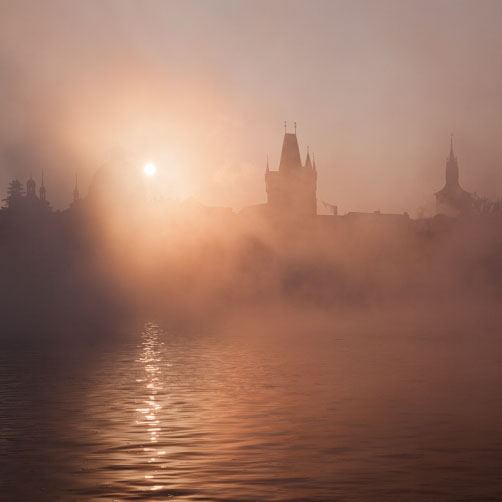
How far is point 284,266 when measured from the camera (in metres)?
166

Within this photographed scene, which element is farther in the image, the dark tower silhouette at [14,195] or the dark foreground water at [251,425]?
the dark tower silhouette at [14,195]

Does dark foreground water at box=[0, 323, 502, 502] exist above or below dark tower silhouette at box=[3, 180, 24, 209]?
below

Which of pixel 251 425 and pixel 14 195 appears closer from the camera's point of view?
pixel 251 425

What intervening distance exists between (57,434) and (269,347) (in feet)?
108

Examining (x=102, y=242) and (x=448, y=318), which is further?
(x=102, y=242)

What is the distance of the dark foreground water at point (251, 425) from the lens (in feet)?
75.5

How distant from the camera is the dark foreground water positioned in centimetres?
2300

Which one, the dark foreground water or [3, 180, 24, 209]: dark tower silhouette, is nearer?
the dark foreground water

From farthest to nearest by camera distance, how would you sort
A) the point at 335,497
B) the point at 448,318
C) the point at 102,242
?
1. the point at 102,242
2. the point at 448,318
3. the point at 335,497

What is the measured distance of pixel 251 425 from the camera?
104ft

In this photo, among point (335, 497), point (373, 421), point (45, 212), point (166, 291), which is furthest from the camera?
point (45, 212)

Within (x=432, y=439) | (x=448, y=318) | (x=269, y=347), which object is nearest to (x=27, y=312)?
(x=448, y=318)

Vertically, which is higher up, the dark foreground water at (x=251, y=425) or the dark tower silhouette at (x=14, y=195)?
the dark tower silhouette at (x=14, y=195)

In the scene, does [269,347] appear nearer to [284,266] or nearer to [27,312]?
[27,312]
